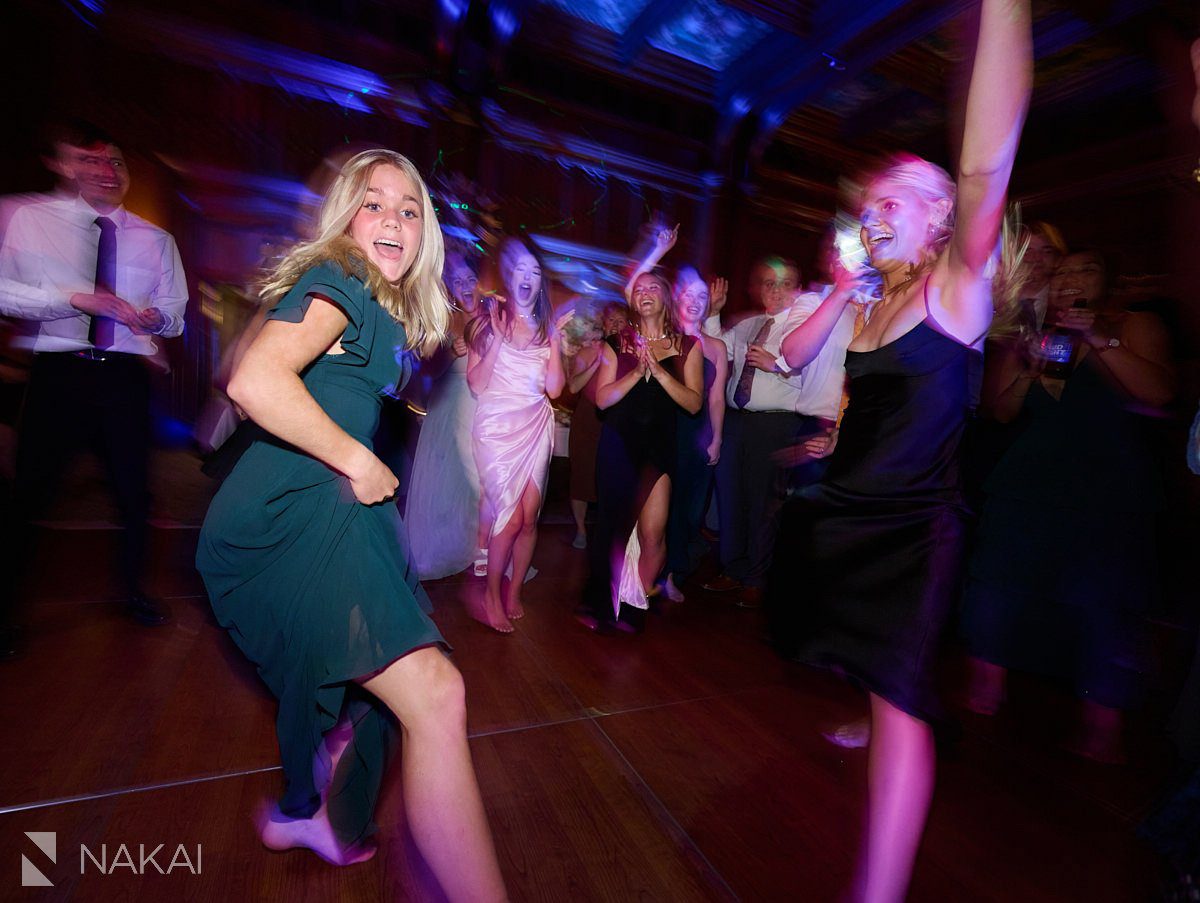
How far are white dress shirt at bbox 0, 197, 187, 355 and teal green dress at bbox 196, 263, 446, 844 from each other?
1823mm

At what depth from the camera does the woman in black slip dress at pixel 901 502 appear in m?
1.14

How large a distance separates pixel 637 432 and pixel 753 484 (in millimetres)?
1082

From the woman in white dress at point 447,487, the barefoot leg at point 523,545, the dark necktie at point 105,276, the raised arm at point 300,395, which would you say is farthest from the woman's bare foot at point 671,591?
the dark necktie at point 105,276

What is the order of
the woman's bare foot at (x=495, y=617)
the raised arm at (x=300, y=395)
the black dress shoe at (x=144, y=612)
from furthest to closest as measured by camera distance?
1. the woman's bare foot at (x=495, y=617)
2. the black dress shoe at (x=144, y=612)
3. the raised arm at (x=300, y=395)

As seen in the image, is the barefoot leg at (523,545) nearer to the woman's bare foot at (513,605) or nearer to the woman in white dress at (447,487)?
the woman's bare foot at (513,605)

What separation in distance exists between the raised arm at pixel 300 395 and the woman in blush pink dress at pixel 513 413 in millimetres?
1819

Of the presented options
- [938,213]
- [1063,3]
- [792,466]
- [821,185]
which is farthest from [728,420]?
[821,185]

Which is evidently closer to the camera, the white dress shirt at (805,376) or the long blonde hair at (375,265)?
the long blonde hair at (375,265)

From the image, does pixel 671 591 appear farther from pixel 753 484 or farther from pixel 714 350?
pixel 714 350

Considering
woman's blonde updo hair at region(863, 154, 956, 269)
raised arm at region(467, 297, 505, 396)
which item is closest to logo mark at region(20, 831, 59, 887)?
raised arm at region(467, 297, 505, 396)

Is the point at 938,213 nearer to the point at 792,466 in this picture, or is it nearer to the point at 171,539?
the point at 792,466

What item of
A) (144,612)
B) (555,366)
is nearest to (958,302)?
(555,366)

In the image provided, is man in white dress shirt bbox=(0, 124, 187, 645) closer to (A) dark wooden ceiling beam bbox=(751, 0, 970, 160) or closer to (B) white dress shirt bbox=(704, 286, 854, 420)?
Answer: (B) white dress shirt bbox=(704, 286, 854, 420)

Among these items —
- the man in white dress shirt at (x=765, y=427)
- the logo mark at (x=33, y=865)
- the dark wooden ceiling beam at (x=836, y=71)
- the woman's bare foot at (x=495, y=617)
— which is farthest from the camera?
the dark wooden ceiling beam at (x=836, y=71)
